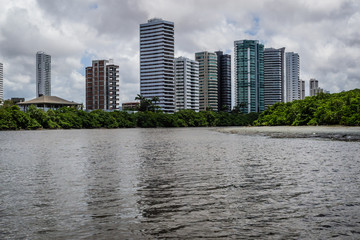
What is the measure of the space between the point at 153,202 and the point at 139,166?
10.3 meters

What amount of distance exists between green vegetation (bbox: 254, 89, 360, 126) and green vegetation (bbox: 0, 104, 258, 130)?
7523 centimetres

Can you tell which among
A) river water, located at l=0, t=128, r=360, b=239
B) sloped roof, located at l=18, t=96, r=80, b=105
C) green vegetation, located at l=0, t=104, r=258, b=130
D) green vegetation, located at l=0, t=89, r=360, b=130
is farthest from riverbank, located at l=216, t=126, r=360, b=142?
sloped roof, located at l=18, t=96, r=80, b=105

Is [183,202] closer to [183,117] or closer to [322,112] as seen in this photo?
[322,112]

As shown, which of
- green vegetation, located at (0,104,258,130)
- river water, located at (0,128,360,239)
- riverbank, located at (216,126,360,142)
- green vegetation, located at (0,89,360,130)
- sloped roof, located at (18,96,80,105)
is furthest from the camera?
sloped roof, located at (18,96,80,105)

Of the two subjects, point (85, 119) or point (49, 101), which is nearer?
point (85, 119)

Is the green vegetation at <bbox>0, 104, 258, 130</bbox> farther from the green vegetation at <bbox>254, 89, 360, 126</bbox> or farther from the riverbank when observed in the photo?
the riverbank

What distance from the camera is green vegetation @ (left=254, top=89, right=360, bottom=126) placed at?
68625 mm

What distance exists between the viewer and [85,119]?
152750mm

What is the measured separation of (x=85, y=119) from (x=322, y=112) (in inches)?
4139

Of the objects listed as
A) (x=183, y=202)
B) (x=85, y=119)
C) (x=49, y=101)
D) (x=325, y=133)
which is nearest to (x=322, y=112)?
(x=325, y=133)

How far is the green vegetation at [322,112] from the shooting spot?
225 feet

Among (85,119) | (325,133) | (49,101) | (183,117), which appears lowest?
(325,133)

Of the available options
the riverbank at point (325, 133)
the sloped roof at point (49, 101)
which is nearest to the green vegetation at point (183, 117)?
the riverbank at point (325, 133)

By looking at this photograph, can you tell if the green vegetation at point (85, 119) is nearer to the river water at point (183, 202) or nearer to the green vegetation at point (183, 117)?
the green vegetation at point (183, 117)
